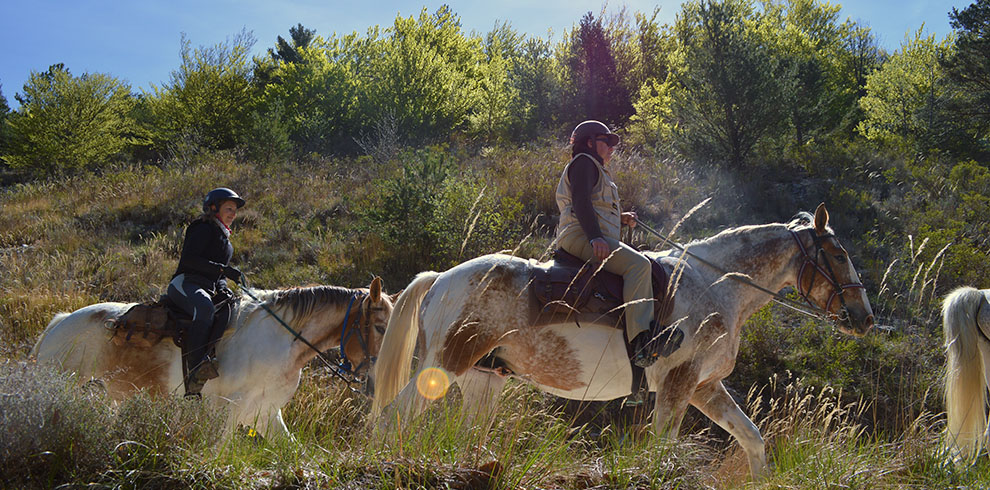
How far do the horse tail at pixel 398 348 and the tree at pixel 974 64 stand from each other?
21368 millimetres

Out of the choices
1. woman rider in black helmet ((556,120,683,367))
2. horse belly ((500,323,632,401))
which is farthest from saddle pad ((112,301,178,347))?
woman rider in black helmet ((556,120,683,367))

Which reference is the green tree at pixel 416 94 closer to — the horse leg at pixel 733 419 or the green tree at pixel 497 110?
the green tree at pixel 497 110

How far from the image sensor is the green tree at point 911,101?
20734 millimetres

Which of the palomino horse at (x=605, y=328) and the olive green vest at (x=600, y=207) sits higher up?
the olive green vest at (x=600, y=207)

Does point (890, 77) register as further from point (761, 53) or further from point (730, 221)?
point (730, 221)

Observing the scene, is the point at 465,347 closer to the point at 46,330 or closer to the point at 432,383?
the point at 432,383

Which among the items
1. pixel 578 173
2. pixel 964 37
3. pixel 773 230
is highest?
pixel 964 37

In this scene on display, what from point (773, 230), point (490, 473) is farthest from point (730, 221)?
A: point (490, 473)

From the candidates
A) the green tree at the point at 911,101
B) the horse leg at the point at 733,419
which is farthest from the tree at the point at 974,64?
the horse leg at the point at 733,419

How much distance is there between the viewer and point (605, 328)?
495 cm

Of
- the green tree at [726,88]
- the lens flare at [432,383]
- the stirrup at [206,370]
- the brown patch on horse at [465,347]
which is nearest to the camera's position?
the lens flare at [432,383]

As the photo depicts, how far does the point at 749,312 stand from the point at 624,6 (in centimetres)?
3944

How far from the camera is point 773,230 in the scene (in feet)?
18.2

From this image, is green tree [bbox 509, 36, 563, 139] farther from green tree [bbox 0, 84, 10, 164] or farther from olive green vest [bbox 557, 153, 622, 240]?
green tree [bbox 0, 84, 10, 164]
